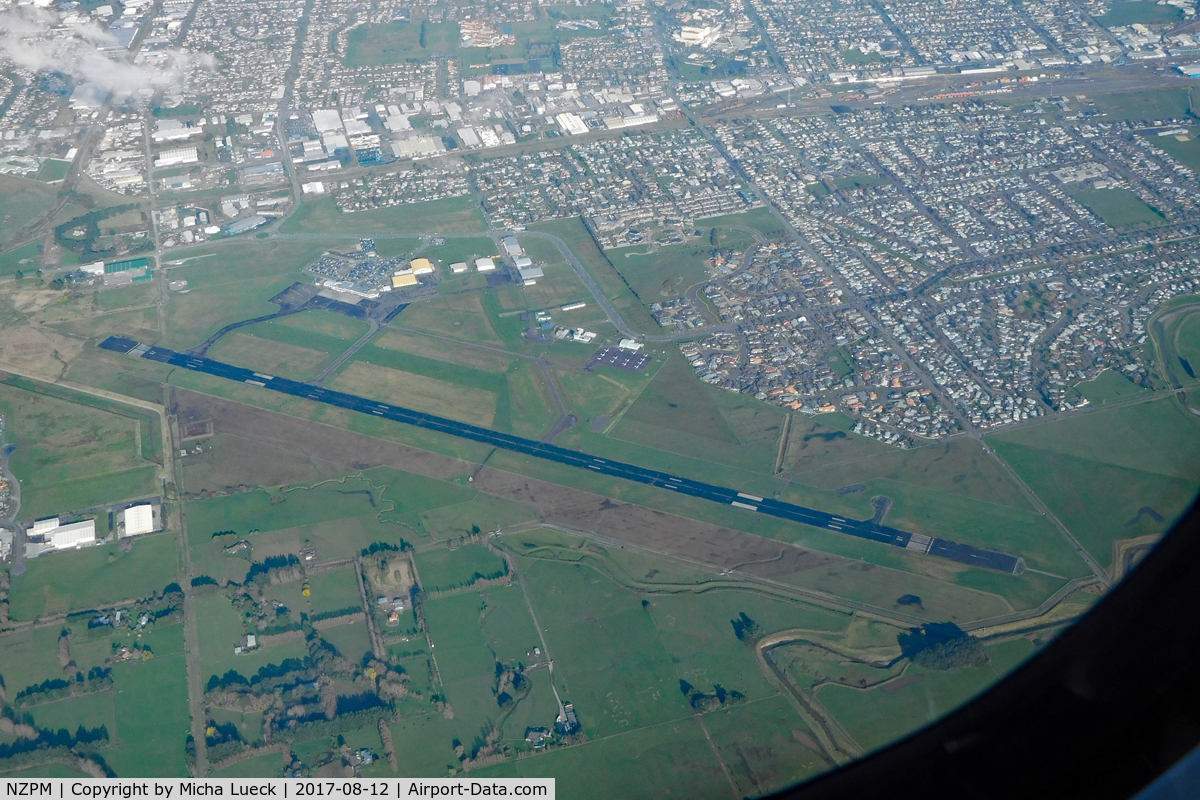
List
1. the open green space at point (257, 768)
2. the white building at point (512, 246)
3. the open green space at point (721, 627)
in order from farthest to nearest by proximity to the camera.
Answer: the white building at point (512, 246)
the open green space at point (721, 627)
the open green space at point (257, 768)

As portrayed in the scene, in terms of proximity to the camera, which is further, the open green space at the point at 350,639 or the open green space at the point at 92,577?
the open green space at the point at 92,577

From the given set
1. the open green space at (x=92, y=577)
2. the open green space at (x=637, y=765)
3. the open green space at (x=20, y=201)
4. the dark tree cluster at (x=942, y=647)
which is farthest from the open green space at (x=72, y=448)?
the dark tree cluster at (x=942, y=647)

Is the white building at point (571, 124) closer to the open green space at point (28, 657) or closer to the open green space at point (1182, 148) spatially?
the open green space at point (1182, 148)

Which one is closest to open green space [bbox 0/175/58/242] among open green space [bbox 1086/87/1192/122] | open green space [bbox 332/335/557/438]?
open green space [bbox 332/335/557/438]

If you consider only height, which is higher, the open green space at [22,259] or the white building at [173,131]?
the white building at [173,131]

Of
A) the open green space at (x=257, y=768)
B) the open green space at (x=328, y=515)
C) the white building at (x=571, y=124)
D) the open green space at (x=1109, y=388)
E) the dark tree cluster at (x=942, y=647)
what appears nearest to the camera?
the open green space at (x=257, y=768)

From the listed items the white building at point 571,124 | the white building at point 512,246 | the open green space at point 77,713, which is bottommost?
the open green space at point 77,713

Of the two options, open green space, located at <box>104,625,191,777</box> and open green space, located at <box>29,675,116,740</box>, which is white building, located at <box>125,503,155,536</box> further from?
open green space, located at <box>29,675,116,740</box>
